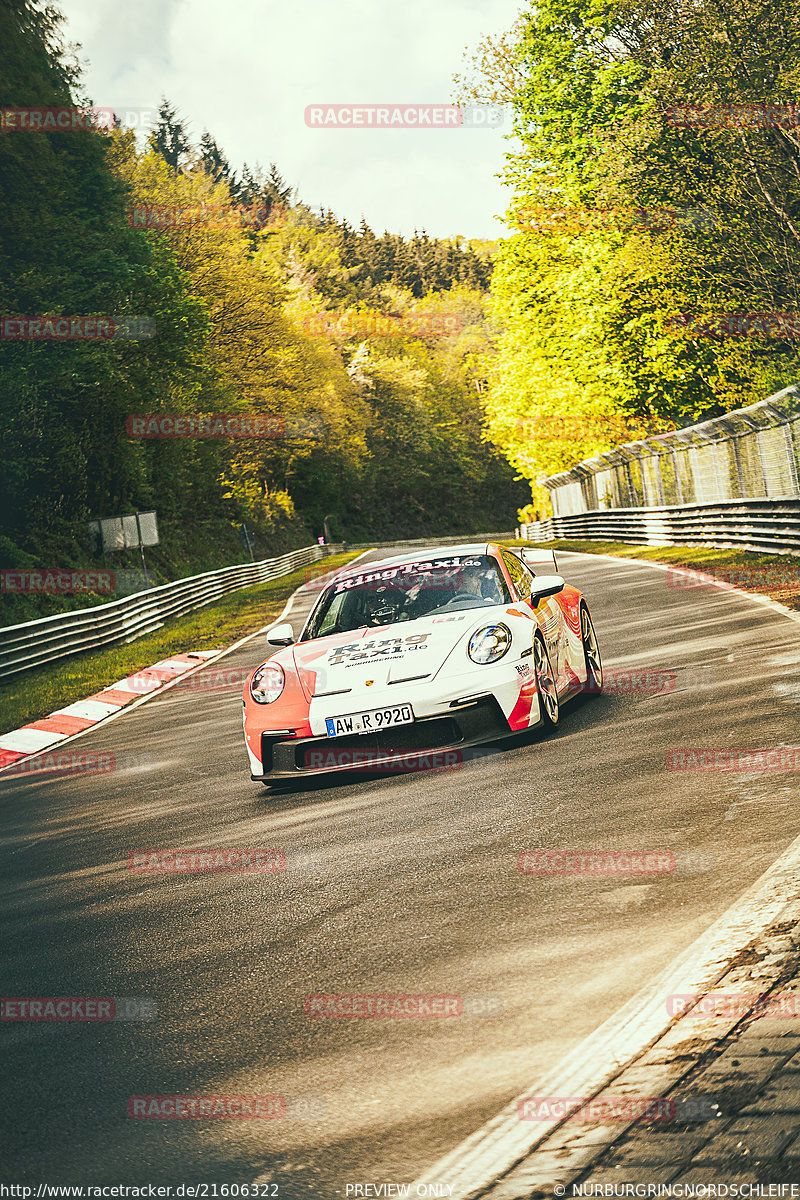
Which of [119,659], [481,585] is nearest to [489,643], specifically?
[481,585]

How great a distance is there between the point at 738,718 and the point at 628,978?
4019 mm

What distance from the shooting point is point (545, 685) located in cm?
741

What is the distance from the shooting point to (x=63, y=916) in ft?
18.0

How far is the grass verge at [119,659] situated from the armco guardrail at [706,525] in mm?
9673

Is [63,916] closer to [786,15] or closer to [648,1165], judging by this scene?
[648,1165]

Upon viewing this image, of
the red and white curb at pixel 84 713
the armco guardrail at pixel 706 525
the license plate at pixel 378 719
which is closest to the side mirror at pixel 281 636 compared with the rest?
the license plate at pixel 378 719

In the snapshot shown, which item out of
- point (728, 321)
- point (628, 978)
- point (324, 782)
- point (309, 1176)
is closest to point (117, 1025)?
point (309, 1176)

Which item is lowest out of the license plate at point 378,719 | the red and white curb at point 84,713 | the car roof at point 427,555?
the red and white curb at point 84,713

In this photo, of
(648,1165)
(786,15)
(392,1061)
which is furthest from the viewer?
(786,15)

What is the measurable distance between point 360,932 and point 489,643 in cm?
304

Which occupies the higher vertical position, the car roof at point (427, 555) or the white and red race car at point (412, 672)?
the car roof at point (427, 555)

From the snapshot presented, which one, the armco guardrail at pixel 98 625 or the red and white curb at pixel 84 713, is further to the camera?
the armco guardrail at pixel 98 625

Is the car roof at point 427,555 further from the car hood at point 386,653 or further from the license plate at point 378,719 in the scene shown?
the license plate at point 378,719

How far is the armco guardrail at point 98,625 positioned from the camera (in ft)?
60.0
